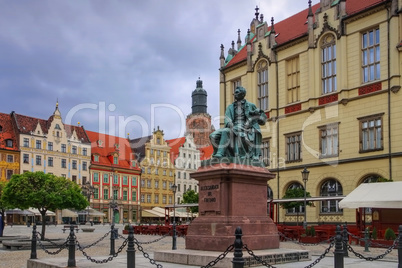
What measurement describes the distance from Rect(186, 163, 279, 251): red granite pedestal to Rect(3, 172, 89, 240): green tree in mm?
13133

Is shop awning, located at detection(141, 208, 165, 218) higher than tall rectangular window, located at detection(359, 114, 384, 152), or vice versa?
tall rectangular window, located at detection(359, 114, 384, 152)

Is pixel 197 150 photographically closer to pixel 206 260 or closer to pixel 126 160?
pixel 126 160

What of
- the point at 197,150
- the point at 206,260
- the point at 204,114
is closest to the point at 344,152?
the point at 206,260

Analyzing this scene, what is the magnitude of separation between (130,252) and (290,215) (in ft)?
86.9

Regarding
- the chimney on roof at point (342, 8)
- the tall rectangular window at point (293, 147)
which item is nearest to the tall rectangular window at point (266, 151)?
the tall rectangular window at point (293, 147)

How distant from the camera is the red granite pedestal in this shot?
468 inches

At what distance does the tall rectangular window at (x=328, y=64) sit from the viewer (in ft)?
106

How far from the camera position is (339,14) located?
31625 millimetres

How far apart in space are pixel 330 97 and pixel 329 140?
9.11 feet

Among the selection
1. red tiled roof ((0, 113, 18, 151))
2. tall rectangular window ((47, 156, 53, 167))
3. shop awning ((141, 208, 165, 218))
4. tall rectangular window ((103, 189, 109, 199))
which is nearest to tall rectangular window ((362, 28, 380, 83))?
red tiled roof ((0, 113, 18, 151))

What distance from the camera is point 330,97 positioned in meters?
32.0

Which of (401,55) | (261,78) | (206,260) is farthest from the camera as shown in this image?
(261,78)

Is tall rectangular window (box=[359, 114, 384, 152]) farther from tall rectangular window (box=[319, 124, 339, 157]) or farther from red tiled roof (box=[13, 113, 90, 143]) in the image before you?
red tiled roof (box=[13, 113, 90, 143])

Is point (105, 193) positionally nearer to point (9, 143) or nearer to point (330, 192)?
point (9, 143)
